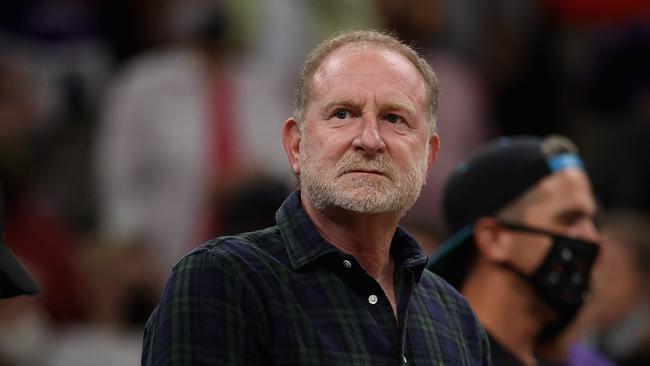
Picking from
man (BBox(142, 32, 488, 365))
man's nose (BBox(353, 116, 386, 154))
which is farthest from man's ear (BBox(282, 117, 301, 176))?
man's nose (BBox(353, 116, 386, 154))

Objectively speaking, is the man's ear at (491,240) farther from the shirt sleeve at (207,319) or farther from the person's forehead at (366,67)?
the shirt sleeve at (207,319)

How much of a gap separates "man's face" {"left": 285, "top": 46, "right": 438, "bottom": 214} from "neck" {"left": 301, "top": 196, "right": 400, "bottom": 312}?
1.9 inches

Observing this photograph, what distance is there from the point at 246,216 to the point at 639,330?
7.79 ft

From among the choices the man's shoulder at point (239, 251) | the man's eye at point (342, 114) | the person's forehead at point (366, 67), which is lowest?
the man's shoulder at point (239, 251)

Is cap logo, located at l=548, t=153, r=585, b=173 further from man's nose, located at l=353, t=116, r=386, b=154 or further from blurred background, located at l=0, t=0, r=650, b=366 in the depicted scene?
man's nose, located at l=353, t=116, r=386, b=154

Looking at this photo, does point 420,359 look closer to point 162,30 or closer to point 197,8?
point 197,8

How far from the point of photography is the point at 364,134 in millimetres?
3779

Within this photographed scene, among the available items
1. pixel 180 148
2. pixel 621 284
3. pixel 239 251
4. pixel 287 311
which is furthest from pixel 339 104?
pixel 621 284

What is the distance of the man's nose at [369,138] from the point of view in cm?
376

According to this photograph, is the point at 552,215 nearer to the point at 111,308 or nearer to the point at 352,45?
the point at 352,45

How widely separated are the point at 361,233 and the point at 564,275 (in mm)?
1750

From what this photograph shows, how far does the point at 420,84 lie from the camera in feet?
13.0

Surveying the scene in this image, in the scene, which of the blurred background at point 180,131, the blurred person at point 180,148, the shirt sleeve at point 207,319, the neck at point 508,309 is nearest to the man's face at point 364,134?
the shirt sleeve at point 207,319

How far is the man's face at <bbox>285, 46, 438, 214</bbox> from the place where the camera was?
12.3ft
